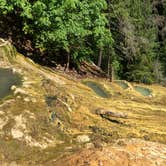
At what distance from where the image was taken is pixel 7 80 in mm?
18672

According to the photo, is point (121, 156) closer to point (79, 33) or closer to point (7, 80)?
point (7, 80)

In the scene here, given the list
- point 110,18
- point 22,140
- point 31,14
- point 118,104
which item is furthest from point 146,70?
point 22,140

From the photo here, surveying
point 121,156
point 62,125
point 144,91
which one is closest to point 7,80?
point 62,125

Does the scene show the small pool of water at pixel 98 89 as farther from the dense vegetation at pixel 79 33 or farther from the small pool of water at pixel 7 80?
the small pool of water at pixel 7 80

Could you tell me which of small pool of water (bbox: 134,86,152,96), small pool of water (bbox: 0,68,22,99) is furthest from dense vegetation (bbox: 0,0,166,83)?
small pool of water (bbox: 0,68,22,99)

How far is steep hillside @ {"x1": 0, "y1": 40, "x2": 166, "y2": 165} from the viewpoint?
41.0 ft

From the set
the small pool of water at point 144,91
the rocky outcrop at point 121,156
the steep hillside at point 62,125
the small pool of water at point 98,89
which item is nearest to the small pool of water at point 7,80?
the steep hillside at point 62,125

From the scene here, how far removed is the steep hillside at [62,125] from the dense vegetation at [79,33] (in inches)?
290

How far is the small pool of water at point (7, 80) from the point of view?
55.7ft

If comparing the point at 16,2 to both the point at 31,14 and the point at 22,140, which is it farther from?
the point at 22,140

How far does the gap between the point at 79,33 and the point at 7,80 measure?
416 inches

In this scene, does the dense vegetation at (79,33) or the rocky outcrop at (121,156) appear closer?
the rocky outcrop at (121,156)

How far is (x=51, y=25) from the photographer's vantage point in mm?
27891

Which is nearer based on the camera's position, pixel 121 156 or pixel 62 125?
pixel 121 156
